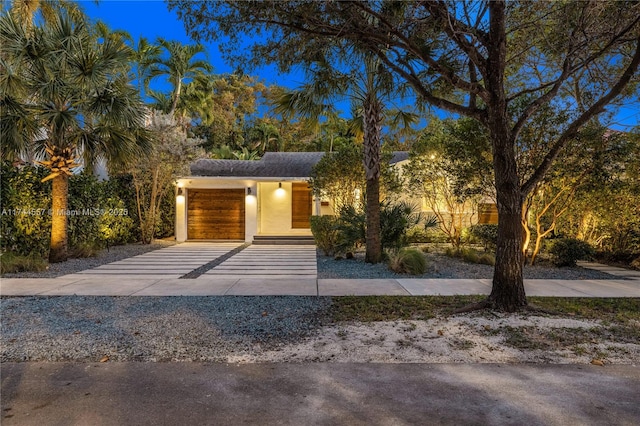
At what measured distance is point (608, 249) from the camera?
11.3 m

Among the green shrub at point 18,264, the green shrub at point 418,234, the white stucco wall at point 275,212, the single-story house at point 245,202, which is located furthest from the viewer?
the white stucco wall at point 275,212

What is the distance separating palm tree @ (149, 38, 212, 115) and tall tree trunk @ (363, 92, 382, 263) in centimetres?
1721

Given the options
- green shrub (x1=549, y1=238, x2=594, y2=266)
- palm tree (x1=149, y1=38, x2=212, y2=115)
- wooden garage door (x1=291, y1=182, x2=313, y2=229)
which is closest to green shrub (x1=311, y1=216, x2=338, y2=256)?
wooden garage door (x1=291, y1=182, x2=313, y2=229)

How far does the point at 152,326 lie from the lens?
16.5 ft

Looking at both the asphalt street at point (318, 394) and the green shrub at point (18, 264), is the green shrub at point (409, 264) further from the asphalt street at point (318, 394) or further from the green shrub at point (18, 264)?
the green shrub at point (18, 264)

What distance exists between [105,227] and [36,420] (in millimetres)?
11477

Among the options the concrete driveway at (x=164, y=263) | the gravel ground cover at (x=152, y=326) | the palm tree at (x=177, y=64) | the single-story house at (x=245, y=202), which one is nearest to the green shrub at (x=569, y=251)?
the single-story house at (x=245, y=202)

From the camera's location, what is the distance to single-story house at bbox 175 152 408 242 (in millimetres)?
16703

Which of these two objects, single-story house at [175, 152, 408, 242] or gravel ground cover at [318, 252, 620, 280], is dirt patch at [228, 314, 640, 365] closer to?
gravel ground cover at [318, 252, 620, 280]

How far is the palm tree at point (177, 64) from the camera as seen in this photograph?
78.5 ft

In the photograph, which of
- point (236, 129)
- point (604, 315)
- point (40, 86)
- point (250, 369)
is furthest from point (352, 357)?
point (236, 129)

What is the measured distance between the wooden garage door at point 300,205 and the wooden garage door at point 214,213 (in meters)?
2.39

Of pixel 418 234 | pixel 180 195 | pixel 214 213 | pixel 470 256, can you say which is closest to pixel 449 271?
pixel 470 256

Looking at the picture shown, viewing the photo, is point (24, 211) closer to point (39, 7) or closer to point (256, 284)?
point (256, 284)
